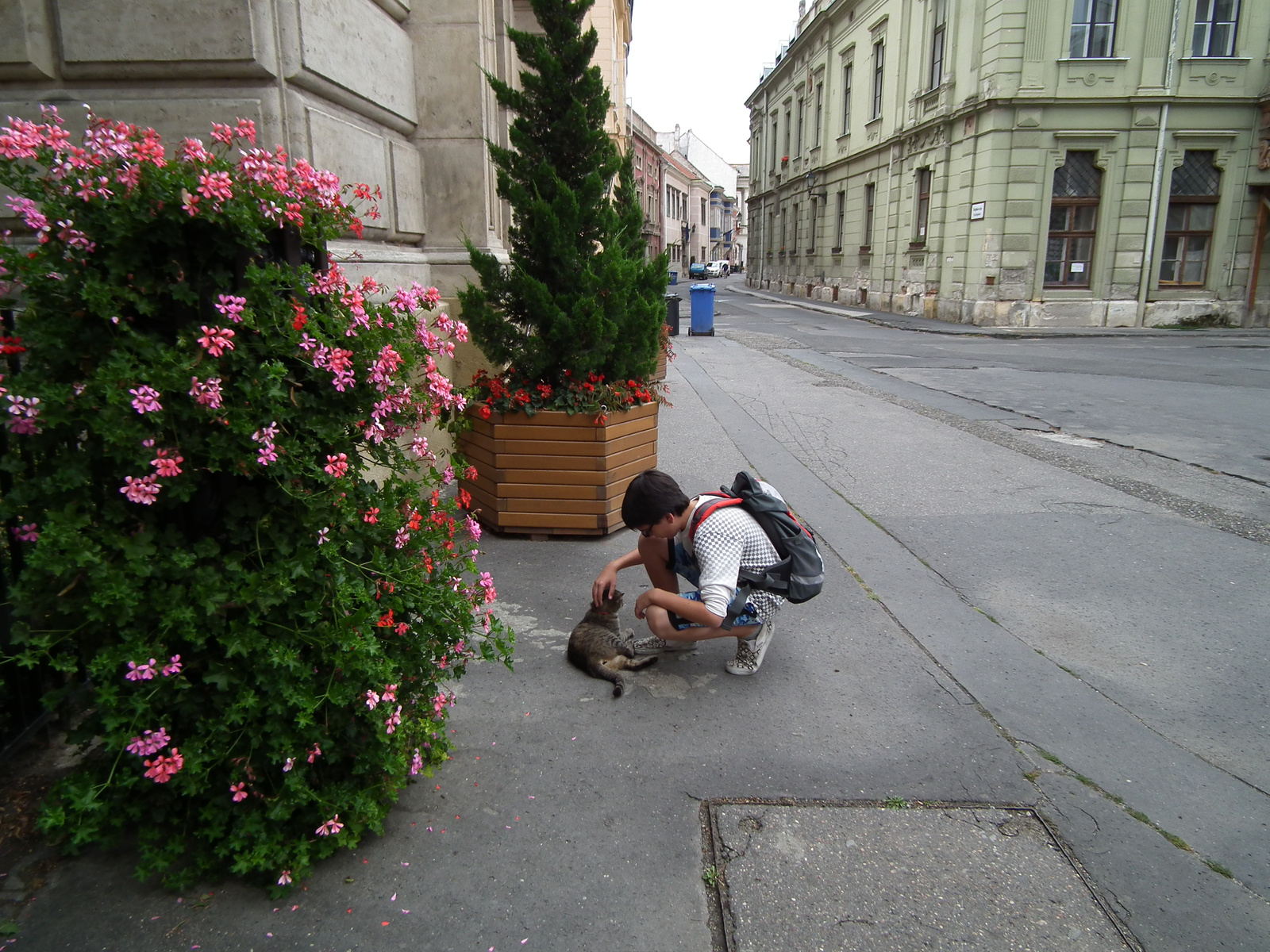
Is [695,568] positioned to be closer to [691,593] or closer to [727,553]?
[691,593]

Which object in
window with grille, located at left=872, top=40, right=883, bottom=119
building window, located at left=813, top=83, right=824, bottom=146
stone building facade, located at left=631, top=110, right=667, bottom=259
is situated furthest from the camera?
stone building facade, located at left=631, top=110, right=667, bottom=259

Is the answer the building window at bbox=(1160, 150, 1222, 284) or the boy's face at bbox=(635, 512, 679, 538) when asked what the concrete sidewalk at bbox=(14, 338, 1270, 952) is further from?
the building window at bbox=(1160, 150, 1222, 284)

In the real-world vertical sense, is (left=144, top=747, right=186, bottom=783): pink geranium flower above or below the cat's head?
above

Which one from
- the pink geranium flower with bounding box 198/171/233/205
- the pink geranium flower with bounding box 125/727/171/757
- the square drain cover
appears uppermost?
the pink geranium flower with bounding box 198/171/233/205

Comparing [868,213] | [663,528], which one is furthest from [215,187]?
[868,213]

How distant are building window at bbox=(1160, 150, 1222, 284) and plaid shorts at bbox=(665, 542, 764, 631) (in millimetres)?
23285

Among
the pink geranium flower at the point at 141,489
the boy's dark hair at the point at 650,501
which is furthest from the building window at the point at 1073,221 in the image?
the pink geranium flower at the point at 141,489

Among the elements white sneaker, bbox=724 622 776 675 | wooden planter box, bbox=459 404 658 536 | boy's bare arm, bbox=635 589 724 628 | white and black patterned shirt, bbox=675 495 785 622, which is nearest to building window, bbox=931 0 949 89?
wooden planter box, bbox=459 404 658 536

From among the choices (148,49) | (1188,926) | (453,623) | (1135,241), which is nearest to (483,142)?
(148,49)

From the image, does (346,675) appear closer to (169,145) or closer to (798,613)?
(798,613)

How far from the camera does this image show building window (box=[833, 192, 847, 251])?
33.8 m

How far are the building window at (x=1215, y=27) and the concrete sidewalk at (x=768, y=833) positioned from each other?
2384 cm

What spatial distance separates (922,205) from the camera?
26.0 metres

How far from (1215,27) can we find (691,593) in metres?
25.0
